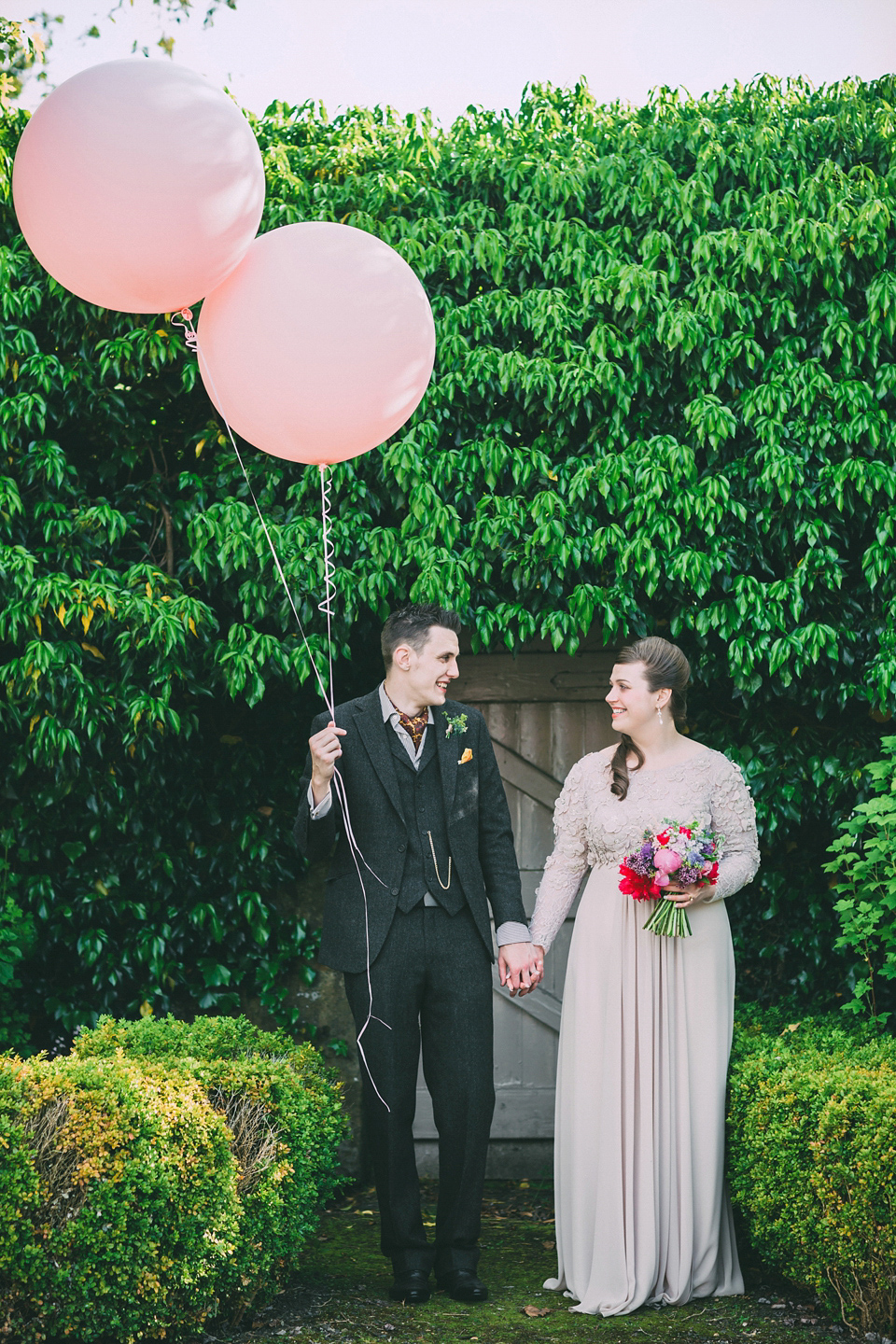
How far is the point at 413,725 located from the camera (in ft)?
12.5

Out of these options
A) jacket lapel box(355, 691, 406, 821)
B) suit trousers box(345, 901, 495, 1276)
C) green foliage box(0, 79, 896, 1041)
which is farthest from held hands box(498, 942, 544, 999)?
green foliage box(0, 79, 896, 1041)

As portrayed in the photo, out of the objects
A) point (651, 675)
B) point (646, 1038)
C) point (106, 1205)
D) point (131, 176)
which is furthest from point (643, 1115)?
point (131, 176)

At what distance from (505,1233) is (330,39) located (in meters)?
5.30

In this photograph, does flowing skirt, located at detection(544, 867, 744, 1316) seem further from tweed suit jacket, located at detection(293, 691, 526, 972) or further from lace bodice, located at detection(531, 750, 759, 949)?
tweed suit jacket, located at detection(293, 691, 526, 972)

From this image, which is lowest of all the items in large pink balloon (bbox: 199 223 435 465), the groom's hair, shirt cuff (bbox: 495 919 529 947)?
shirt cuff (bbox: 495 919 529 947)

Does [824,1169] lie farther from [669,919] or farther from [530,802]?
[530,802]

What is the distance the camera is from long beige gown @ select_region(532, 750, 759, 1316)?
3.49m

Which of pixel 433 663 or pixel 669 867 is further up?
pixel 433 663

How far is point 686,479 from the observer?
4508 millimetres

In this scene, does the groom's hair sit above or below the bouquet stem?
above

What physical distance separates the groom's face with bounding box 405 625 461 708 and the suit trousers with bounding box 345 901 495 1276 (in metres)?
0.71

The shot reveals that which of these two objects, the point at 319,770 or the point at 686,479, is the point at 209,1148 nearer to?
the point at 319,770

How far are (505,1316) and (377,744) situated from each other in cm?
183

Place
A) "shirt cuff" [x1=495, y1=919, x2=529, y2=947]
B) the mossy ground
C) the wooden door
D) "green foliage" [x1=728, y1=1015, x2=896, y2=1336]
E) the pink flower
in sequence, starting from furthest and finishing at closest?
1. the wooden door
2. "shirt cuff" [x1=495, y1=919, x2=529, y2=947]
3. the pink flower
4. the mossy ground
5. "green foliage" [x1=728, y1=1015, x2=896, y2=1336]
